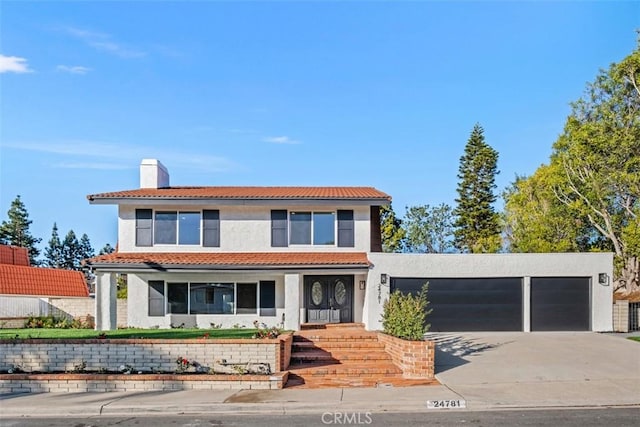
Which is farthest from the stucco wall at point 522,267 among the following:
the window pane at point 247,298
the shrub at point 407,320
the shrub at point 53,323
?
the shrub at point 53,323

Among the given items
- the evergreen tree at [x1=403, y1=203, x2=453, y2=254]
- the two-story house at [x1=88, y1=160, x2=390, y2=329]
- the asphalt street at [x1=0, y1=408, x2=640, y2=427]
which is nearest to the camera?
the asphalt street at [x1=0, y1=408, x2=640, y2=427]

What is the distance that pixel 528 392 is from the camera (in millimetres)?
11797

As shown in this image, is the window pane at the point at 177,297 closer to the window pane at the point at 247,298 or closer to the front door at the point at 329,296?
the window pane at the point at 247,298

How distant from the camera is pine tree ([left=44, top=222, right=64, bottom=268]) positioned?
72812mm

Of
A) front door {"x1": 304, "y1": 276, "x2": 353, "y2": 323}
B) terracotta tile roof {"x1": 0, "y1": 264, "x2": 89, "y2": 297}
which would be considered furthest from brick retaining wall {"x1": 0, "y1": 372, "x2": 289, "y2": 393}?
terracotta tile roof {"x1": 0, "y1": 264, "x2": 89, "y2": 297}

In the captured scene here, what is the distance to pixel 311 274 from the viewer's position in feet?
64.0

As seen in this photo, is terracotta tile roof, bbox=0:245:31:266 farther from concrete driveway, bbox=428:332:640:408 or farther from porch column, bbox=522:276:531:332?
porch column, bbox=522:276:531:332

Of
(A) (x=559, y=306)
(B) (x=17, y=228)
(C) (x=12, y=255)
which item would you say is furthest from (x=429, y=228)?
(B) (x=17, y=228)

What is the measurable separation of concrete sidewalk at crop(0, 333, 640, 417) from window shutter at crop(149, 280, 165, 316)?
852cm

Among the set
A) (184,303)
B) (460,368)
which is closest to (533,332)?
(460,368)

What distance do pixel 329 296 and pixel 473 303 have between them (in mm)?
5143

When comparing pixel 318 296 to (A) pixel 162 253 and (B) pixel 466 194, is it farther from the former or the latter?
(B) pixel 466 194

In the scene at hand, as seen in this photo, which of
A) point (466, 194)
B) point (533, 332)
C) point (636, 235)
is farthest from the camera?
point (466, 194)

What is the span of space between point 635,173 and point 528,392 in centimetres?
1936
